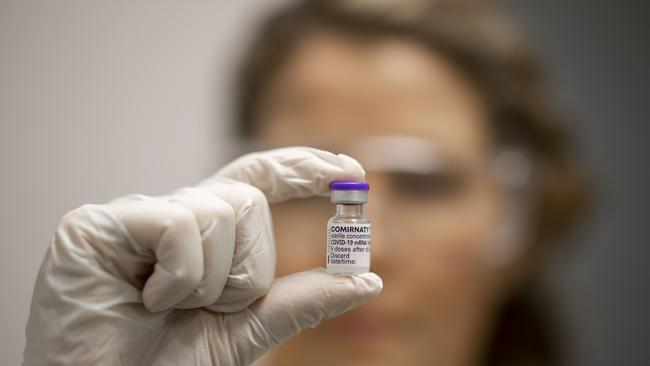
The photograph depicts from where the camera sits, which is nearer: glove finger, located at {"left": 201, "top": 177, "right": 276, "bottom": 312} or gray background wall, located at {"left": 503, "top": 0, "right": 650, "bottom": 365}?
glove finger, located at {"left": 201, "top": 177, "right": 276, "bottom": 312}

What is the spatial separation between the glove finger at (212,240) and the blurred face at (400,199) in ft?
2.19

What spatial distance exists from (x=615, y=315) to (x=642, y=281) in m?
0.20

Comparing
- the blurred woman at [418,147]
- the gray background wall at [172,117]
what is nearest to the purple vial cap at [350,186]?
the blurred woman at [418,147]

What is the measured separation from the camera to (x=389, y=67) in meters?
1.66

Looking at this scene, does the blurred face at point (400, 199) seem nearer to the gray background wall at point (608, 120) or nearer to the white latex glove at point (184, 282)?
the white latex glove at point (184, 282)

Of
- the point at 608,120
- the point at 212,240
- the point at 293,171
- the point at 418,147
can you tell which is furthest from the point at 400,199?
the point at 608,120

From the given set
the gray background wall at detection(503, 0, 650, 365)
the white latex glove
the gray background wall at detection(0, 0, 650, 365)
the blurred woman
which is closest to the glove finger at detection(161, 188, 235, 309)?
the white latex glove

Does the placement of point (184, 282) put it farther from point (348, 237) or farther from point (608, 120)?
point (608, 120)

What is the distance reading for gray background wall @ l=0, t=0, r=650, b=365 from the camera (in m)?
1.74

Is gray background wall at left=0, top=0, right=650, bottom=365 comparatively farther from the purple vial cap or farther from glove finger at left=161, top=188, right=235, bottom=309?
the purple vial cap

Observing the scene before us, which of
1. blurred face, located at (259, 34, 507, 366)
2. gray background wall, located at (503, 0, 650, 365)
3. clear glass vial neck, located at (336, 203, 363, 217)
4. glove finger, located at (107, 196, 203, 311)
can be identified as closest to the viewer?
glove finger, located at (107, 196, 203, 311)

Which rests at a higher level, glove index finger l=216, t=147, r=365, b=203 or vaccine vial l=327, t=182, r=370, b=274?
glove index finger l=216, t=147, r=365, b=203

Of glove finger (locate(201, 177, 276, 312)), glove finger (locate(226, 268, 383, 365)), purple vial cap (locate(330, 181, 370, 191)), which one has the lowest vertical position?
glove finger (locate(226, 268, 383, 365))

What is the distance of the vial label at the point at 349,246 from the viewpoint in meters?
0.82
